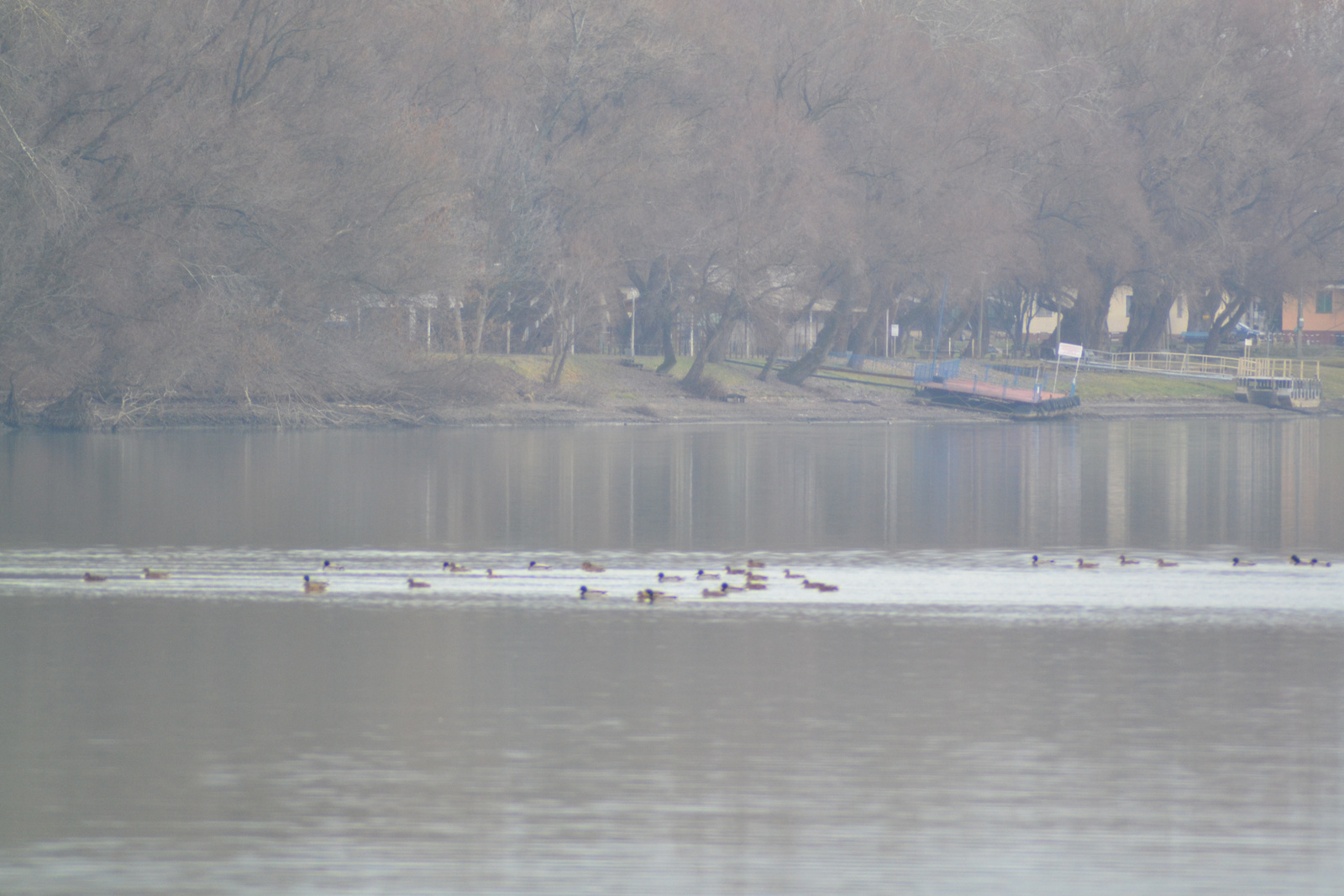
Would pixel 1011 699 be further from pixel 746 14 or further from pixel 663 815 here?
pixel 746 14

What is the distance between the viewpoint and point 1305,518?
26.1 meters

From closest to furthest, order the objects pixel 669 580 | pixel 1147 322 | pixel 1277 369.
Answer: pixel 669 580
pixel 1277 369
pixel 1147 322

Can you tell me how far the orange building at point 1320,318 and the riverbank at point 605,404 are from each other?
2557 centimetres

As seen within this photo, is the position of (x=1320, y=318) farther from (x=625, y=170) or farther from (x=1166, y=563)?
(x=1166, y=563)

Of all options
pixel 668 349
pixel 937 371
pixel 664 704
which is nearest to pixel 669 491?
pixel 664 704

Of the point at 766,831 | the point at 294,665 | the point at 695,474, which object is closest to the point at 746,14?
the point at 695,474

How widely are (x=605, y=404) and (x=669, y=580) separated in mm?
39806

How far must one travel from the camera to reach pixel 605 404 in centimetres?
5853

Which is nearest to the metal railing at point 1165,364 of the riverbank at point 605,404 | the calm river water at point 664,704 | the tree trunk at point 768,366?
the riverbank at point 605,404

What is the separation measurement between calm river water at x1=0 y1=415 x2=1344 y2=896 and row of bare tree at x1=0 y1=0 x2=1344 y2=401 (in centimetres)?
2049

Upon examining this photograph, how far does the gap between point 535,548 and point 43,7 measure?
24911mm

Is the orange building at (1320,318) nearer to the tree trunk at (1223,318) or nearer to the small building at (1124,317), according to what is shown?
the small building at (1124,317)

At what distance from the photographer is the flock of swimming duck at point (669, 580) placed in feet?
58.1

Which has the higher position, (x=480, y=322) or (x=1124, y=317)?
(x=1124, y=317)
